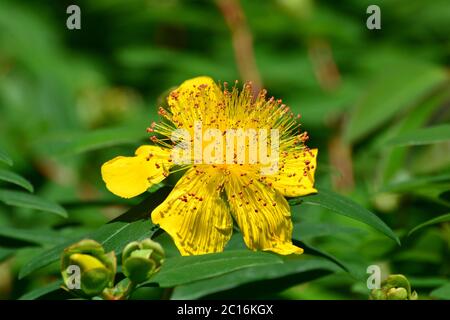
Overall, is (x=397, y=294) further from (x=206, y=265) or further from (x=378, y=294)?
(x=206, y=265)

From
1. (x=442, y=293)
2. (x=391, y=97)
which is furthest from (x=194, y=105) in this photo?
(x=391, y=97)

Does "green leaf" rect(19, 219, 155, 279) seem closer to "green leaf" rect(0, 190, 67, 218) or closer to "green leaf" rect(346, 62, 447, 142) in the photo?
"green leaf" rect(0, 190, 67, 218)

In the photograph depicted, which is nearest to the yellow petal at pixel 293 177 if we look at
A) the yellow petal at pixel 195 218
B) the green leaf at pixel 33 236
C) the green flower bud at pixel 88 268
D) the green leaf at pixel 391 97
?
the yellow petal at pixel 195 218

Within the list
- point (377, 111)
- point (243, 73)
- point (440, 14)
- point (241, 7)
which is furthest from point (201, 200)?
point (440, 14)

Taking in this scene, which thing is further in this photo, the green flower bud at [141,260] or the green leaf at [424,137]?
the green leaf at [424,137]

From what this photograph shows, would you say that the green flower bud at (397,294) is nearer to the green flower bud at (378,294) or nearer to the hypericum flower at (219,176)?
the green flower bud at (378,294)

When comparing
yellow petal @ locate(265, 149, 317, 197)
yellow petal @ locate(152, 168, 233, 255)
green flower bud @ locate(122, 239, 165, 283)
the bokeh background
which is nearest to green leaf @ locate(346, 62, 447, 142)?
the bokeh background
